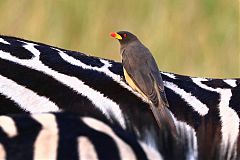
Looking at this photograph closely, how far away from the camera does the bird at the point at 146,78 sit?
161 cm

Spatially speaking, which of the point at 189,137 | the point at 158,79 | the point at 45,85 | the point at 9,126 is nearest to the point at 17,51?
the point at 45,85

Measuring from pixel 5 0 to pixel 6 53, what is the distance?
75.6 inches

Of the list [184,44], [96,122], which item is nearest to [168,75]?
[96,122]

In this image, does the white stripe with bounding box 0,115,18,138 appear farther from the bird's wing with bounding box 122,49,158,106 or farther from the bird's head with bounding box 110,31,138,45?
the bird's head with bounding box 110,31,138,45

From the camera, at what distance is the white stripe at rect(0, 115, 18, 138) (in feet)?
3.65

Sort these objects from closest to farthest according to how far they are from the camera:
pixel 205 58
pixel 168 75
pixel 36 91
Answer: pixel 36 91 → pixel 168 75 → pixel 205 58

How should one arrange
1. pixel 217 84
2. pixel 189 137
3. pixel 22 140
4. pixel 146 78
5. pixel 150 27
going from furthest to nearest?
1. pixel 150 27
2. pixel 146 78
3. pixel 217 84
4. pixel 189 137
5. pixel 22 140

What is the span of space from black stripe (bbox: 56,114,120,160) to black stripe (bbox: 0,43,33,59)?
21.8 inches

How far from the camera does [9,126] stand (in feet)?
3.67

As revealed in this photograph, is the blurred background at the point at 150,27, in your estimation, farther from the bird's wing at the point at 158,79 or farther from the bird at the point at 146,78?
the bird's wing at the point at 158,79

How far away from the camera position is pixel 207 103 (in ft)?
5.59

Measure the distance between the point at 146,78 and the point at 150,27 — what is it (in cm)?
171

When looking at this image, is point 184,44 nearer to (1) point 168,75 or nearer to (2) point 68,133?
(1) point 168,75

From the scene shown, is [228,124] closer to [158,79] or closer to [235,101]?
[235,101]
